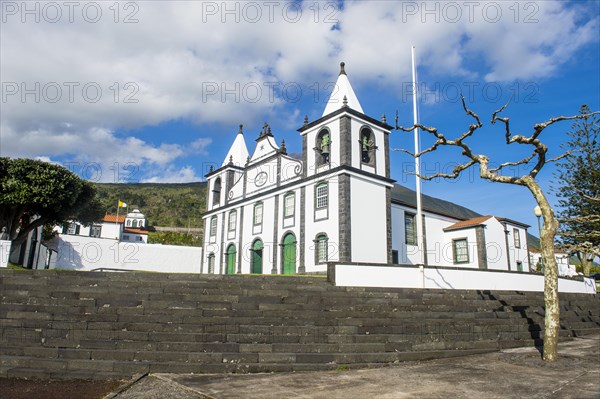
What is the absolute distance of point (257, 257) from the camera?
26.9 m

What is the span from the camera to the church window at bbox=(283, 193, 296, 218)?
24812 millimetres

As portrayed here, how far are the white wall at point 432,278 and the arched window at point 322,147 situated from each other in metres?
11.2

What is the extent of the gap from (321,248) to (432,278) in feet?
29.4

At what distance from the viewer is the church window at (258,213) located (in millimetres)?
27553

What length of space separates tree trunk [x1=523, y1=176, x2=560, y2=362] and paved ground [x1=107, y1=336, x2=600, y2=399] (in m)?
0.43

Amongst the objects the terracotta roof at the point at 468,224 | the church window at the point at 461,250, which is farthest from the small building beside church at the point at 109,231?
the church window at the point at 461,250

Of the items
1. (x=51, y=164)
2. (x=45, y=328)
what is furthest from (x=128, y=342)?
A: (x=51, y=164)

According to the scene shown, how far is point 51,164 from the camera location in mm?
21594

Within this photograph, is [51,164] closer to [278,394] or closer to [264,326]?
[264,326]

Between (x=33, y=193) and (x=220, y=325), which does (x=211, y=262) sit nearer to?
(x=33, y=193)

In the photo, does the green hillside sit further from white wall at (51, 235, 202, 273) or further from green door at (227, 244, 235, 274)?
green door at (227, 244, 235, 274)

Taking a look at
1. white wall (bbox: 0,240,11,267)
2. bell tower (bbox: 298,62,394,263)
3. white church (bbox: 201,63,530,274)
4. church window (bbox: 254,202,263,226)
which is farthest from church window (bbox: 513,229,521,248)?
white wall (bbox: 0,240,11,267)

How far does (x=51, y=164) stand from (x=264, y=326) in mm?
17752

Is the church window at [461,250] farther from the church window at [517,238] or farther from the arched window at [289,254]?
the arched window at [289,254]
